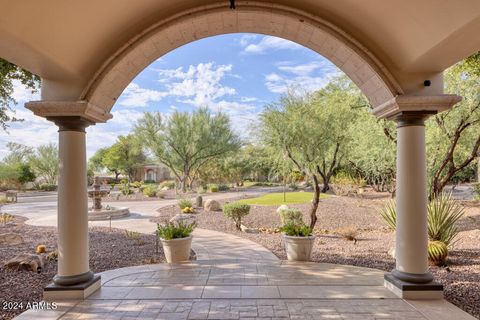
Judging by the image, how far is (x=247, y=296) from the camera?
4.66 metres

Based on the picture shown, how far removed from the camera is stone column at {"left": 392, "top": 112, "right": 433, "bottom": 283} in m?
4.70

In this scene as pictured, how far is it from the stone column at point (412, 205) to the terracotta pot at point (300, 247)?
1784 mm

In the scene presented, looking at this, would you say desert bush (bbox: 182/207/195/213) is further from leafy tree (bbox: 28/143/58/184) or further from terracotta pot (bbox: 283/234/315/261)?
leafy tree (bbox: 28/143/58/184)

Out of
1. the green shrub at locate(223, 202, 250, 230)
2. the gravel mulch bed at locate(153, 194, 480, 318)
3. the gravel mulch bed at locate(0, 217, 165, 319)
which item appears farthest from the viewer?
the green shrub at locate(223, 202, 250, 230)

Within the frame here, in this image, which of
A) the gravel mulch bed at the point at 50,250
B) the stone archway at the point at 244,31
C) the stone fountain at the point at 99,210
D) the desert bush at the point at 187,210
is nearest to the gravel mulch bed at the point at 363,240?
the desert bush at the point at 187,210

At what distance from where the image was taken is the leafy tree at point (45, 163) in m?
44.1

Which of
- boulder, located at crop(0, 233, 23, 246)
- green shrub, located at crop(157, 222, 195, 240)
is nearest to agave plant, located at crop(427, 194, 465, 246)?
green shrub, located at crop(157, 222, 195, 240)

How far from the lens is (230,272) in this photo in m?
5.79

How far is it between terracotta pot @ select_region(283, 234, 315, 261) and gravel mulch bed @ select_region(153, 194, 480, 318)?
0.98 m

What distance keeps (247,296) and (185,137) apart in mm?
23457

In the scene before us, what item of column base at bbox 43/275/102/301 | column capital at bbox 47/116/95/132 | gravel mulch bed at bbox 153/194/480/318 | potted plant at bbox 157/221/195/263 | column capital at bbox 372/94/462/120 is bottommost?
gravel mulch bed at bbox 153/194/480/318

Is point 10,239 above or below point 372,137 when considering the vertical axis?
below

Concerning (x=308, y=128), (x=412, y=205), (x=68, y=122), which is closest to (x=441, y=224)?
(x=412, y=205)

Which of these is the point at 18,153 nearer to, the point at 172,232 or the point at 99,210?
the point at 99,210
